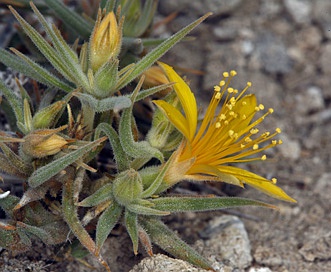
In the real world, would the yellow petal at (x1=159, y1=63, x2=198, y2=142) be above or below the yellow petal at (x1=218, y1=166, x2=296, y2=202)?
above

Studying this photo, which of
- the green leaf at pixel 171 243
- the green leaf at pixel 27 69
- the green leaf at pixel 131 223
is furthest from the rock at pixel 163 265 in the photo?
the green leaf at pixel 27 69

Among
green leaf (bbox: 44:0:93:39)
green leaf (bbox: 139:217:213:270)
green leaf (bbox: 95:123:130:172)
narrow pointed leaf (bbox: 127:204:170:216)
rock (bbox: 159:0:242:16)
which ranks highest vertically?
green leaf (bbox: 44:0:93:39)

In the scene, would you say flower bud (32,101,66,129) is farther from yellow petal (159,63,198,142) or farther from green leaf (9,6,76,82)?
yellow petal (159,63,198,142)

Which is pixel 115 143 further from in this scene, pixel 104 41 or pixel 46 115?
pixel 104 41

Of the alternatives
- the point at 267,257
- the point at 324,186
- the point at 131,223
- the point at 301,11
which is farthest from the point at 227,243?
the point at 301,11

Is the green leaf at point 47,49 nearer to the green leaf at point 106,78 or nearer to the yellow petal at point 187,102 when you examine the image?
the green leaf at point 106,78

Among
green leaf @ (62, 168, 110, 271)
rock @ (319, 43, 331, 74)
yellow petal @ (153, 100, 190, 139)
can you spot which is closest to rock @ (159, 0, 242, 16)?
rock @ (319, 43, 331, 74)

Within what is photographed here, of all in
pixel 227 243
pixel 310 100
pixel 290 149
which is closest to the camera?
pixel 227 243
